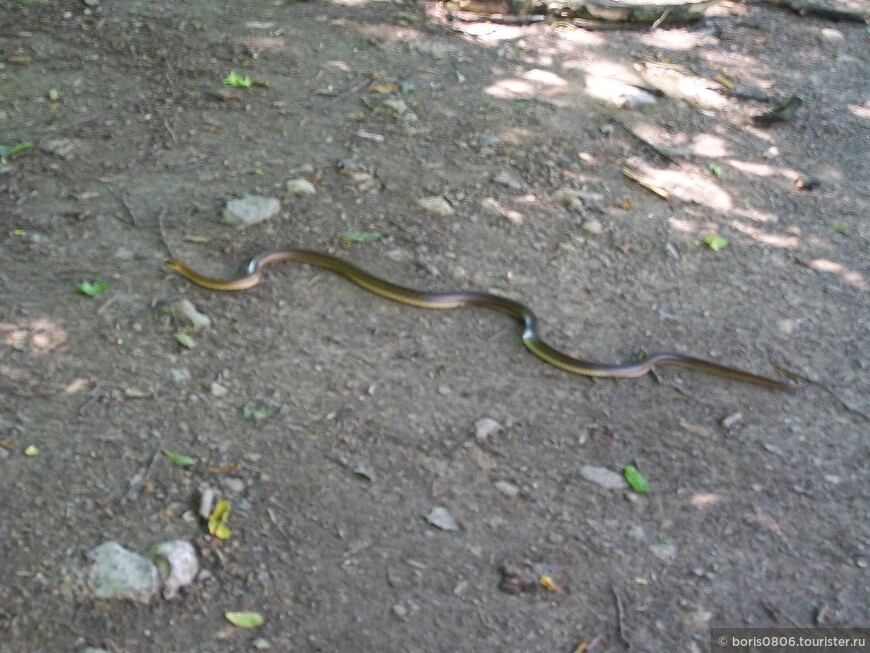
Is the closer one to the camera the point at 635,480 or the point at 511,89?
the point at 635,480

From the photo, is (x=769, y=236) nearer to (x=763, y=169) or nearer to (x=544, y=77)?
(x=763, y=169)

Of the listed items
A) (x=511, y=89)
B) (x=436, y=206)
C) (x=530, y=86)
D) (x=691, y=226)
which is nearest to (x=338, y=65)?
(x=511, y=89)

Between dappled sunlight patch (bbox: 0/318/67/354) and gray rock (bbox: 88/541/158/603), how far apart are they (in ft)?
4.48

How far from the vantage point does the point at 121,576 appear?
3309mm

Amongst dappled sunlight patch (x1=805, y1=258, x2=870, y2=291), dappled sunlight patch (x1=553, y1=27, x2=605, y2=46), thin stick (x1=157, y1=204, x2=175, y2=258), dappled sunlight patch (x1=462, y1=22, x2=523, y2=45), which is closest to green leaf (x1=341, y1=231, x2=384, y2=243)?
thin stick (x1=157, y1=204, x2=175, y2=258)

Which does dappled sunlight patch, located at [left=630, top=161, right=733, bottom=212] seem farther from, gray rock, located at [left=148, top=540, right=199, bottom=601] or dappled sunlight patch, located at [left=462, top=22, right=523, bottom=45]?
gray rock, located at [left=148, top=540, right=199, bottom=601]

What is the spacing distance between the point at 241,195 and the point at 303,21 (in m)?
2.94

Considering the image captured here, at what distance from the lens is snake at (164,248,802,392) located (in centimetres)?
485

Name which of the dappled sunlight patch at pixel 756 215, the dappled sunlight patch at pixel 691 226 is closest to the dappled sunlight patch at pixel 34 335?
the dappled sunlight patch at pixel 691 226

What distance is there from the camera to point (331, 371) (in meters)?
4.56

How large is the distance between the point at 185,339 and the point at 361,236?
143 centimetres

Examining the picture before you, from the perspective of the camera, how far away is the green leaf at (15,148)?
5844 mm

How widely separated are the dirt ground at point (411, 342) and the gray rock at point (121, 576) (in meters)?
0.06

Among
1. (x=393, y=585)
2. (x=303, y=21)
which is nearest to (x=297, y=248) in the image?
(x=393, y=585)
